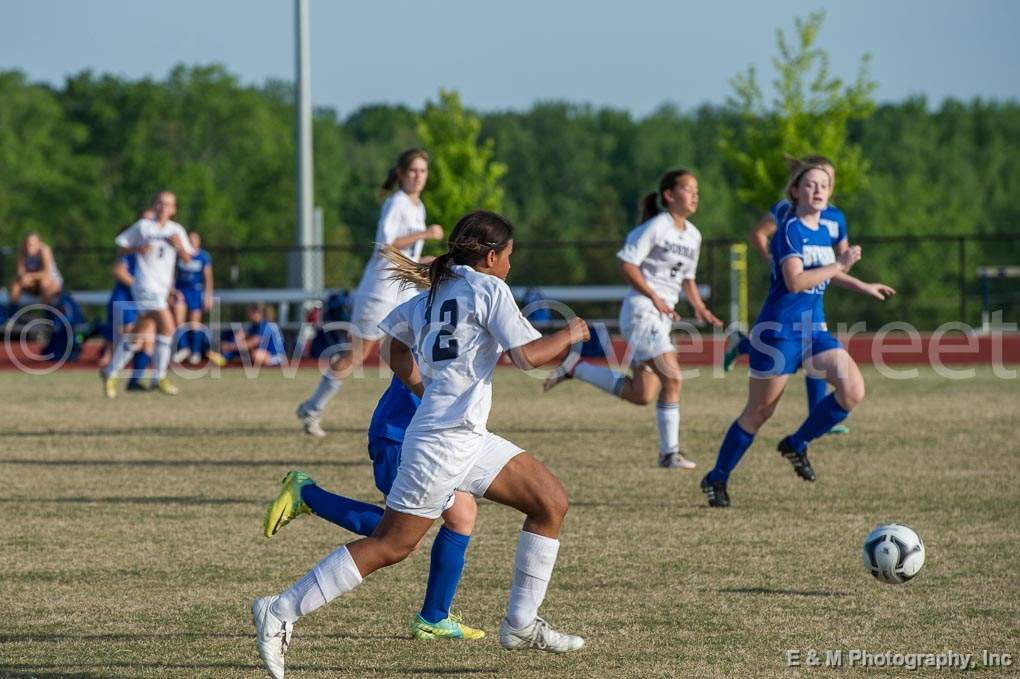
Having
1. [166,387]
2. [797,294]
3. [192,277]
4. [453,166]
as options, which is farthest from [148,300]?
[453,166]

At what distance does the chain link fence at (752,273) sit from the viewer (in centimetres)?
3862

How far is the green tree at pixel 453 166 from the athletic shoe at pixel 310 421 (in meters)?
22.6

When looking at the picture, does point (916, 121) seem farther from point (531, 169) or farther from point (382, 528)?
point (382, 528)

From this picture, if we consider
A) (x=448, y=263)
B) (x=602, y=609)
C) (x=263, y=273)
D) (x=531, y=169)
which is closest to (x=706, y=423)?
(x=602, y=609)

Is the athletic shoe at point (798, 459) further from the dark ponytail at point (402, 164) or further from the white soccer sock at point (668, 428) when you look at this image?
the dark ponytail at point (402, 164)

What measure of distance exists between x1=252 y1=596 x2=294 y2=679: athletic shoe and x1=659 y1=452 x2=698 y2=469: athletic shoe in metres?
5.64

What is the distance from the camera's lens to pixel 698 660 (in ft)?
16.5

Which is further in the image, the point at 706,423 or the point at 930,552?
the point at 706,423

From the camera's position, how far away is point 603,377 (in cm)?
1039

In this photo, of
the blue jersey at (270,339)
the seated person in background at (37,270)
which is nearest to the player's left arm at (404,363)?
the blue jersey at (270,339)

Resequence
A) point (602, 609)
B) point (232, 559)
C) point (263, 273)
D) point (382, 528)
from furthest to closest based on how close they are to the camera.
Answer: point (263, 273) → point (232, 559) → point (602, 609) → point (382, 528)

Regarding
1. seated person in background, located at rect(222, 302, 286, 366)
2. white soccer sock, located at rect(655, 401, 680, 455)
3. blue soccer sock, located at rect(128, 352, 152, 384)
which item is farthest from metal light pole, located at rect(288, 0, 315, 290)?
white soccer sock, located at rect(655, 401, 680, 455)

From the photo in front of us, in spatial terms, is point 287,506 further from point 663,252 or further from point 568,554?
point 663,252

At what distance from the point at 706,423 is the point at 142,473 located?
526 centimetres
